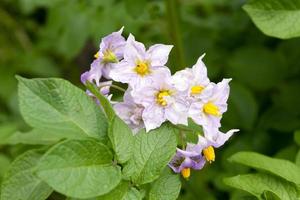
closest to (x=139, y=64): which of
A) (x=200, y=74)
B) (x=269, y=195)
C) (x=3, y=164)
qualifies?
(x=200, y=74)

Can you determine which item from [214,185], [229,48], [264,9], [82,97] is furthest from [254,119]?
[82,97]

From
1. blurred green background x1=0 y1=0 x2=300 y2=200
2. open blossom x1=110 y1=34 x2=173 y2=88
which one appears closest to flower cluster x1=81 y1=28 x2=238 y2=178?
open blossom x1=110 y1=34 x2=173 y2=88

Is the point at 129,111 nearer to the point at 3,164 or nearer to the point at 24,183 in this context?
the point at 24,183

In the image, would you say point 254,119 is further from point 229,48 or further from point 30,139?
point 30,139

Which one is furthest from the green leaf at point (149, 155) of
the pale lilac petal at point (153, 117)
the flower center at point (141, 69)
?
the flower center at point (141, 69)

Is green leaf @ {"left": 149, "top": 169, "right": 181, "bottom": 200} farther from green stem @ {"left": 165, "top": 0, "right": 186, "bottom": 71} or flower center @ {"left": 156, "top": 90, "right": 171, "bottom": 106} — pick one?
green stem @ {"left": 165, "top": 0, "right": 186, "bottom": 71}

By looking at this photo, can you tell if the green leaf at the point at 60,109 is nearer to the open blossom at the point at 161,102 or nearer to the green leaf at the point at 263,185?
the open blossom at the point at 161,102
